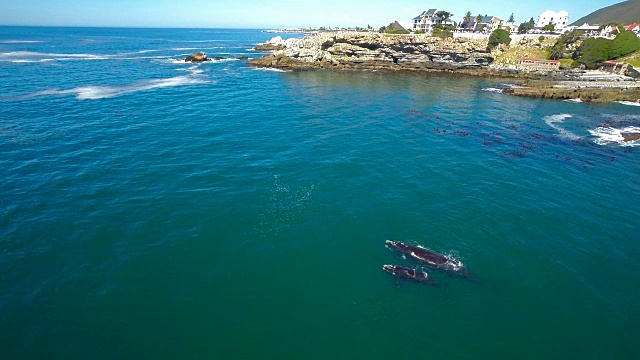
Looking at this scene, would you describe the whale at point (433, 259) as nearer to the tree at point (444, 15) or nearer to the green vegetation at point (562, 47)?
the green vegetation at point (562, 47)

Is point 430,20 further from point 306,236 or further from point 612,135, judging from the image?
point 306,236

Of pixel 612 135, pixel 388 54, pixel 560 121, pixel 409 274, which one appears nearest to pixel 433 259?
pixel 409 274

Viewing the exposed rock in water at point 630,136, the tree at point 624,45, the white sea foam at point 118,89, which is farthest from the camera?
the tree at point 624,45

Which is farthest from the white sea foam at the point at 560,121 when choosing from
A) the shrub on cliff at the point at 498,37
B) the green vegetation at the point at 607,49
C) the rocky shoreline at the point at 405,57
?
the shrub on cliff at the point at 498,37

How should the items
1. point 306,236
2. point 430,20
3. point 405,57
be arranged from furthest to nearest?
1. point 430,20
2. point 405,57
3. point 306,236

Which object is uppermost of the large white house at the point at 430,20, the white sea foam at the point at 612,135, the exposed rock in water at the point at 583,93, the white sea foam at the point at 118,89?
the large white house at the point at 430,20

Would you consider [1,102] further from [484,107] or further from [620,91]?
[620,91]
